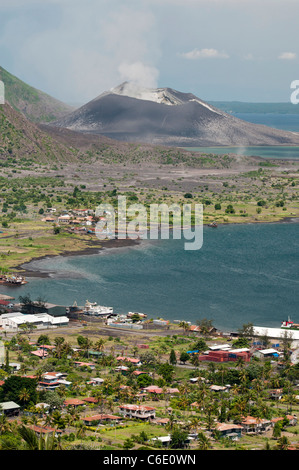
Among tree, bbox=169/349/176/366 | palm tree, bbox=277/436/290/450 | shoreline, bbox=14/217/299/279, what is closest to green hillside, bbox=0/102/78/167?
shoreline, bbox=14/217/299/279

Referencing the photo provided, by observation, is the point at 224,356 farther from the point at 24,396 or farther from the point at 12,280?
the point at 12,280

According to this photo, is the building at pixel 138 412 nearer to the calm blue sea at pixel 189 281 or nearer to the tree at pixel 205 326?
the tree at pixel 205 326

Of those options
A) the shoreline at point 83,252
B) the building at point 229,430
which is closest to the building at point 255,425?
the building at point 229,430

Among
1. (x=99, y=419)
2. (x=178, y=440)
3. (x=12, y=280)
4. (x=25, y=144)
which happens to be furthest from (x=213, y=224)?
(x=25, y=144)

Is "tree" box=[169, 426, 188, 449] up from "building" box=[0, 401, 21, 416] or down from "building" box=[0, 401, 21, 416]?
down

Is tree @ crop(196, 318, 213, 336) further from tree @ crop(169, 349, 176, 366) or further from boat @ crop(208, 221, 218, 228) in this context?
boat @ crop(208, 221, 218, 228)
